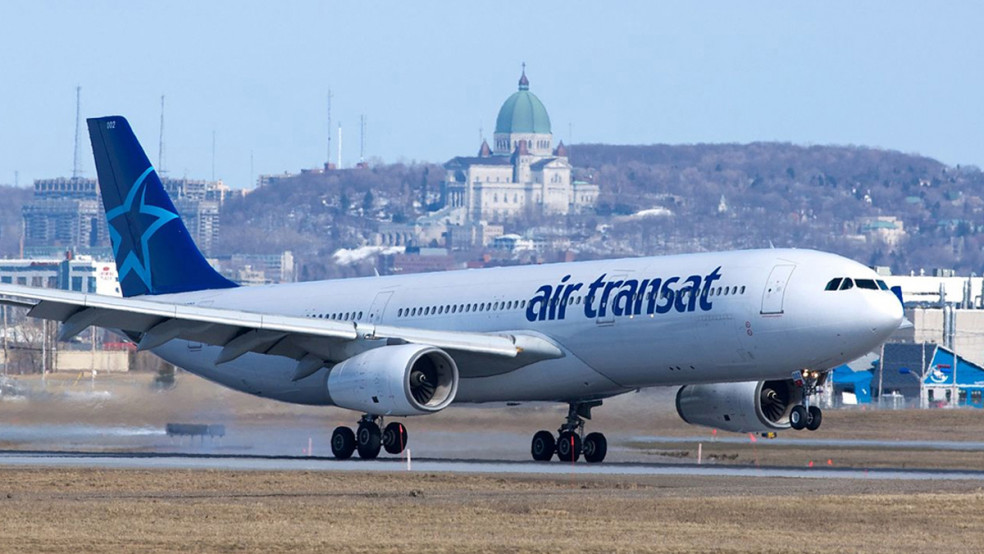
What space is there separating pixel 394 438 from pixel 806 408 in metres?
9.74

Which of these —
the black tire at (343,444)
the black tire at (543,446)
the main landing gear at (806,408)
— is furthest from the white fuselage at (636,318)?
the black tire at (343,444)

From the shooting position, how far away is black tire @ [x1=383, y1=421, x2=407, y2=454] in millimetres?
45531

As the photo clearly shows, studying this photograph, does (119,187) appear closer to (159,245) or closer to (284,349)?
(159,245)

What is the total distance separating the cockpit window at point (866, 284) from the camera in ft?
138

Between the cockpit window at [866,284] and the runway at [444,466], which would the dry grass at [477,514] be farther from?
the cockpit window at [866,284]

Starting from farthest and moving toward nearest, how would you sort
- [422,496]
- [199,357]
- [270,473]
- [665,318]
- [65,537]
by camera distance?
[199,357], [665,318], [270,473], [422,496], [65,537]

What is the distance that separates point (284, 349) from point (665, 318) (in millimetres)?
9253

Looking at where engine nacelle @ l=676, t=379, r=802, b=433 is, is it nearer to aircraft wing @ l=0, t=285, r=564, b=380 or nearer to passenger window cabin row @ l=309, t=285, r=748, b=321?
passenger window cabin row @ l=309, t=285, r=748, b=321

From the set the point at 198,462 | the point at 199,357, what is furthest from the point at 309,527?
the point at 199,357

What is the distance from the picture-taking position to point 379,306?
165 feet

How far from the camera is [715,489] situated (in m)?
34.3

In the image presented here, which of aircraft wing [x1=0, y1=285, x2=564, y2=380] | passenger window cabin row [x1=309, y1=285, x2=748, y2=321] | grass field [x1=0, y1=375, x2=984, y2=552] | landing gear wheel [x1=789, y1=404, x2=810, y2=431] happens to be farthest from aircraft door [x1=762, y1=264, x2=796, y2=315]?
aircraft wing [x1=0, y1=285, x2=564, y2=380]

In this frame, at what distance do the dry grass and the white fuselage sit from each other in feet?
19.6

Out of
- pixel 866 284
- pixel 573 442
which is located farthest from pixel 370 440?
pixel 866 284
